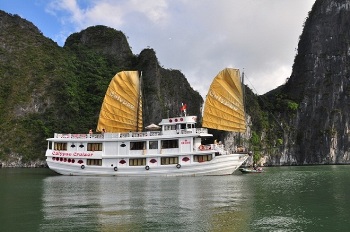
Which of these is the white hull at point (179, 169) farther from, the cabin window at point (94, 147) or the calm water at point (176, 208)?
the calm water at point (176, 208)

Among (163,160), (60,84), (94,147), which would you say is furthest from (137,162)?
(60,84)

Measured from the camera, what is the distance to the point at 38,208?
49.3ft

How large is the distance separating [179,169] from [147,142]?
10.7ft

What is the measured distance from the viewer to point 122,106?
33219mm

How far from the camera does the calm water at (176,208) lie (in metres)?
12.1

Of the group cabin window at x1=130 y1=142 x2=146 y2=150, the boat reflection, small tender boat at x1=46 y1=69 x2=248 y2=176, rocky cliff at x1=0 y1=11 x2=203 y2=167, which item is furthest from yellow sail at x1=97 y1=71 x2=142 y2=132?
rocky cliff at x1=0 y1=11 x2=203 y2=167

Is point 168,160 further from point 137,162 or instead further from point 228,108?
point 228,108

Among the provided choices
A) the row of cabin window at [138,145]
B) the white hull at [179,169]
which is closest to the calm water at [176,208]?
the white hull at [179,169]

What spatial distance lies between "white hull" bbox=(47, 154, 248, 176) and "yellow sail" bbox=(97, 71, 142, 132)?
12.4ft

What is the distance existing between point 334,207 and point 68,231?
32.4 ft

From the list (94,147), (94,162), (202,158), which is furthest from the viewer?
Result: (94,162)

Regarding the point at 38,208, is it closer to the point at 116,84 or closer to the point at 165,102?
the point at 116,84

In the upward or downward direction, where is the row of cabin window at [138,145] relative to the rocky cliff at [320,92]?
downward

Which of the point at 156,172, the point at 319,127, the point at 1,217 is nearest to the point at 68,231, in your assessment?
the point at 1,217
